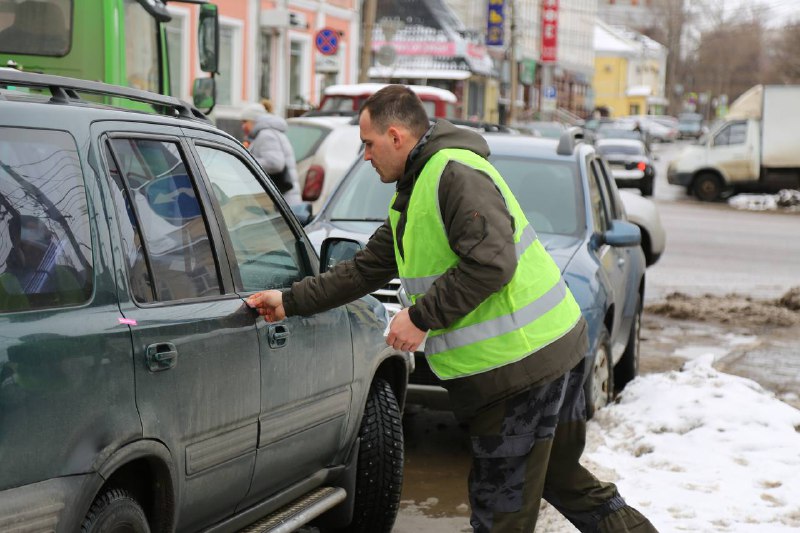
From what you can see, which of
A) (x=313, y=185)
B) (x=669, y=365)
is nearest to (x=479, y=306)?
(x=669, y=365)

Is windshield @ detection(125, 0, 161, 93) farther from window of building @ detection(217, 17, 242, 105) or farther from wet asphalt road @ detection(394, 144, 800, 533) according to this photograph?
window of building @ detection(217, 17, 242, 105)

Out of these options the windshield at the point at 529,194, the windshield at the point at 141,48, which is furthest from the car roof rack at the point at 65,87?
the windshield at the point at 141,48

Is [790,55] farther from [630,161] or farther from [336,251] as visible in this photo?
[336,251]

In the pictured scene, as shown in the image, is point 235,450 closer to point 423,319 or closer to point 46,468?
point 423,319

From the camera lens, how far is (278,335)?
4332 mm

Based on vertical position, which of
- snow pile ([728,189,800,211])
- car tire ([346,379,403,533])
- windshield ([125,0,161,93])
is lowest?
snow pile ([728,189,800,211])

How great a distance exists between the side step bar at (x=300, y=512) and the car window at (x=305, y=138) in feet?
34.9

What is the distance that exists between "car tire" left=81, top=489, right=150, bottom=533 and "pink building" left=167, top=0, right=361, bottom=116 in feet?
74.8

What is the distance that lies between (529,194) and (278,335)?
413 centimetres

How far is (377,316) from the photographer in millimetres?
5285

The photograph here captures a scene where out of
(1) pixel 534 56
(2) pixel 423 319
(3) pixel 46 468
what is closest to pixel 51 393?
(3) pixel 46 468

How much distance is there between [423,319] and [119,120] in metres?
1.02

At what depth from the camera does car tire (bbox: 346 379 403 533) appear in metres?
5.19

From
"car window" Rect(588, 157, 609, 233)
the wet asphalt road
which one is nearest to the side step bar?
the wet asphalt road
